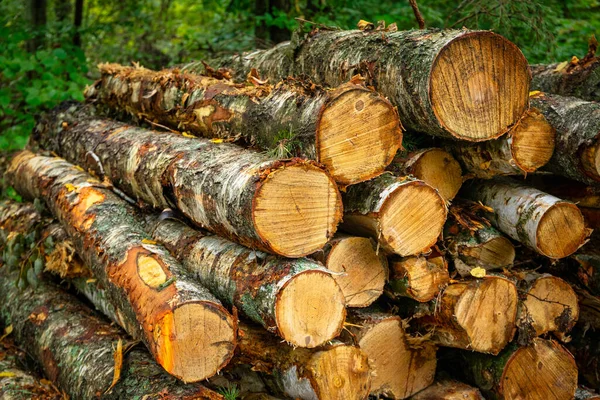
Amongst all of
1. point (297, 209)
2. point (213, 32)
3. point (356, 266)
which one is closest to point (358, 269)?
point (356, 266)

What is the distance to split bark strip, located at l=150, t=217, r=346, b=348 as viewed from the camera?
278 cm

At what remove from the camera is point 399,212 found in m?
3.10

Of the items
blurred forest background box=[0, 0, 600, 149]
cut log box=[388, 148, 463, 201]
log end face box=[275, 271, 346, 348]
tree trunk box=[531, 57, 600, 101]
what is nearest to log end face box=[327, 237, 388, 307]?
log end face box=[275, 271, 346, 348]

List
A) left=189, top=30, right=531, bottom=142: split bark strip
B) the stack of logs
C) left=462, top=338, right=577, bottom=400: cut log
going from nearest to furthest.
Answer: the stack of logs
left=189, top=30, right=531, bottom=142: split bark strip
left=462, top=338, right=577, bottom=400: cut log

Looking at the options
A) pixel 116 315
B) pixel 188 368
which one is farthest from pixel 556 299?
pixel 116 315

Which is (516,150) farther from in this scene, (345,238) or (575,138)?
(345,238)

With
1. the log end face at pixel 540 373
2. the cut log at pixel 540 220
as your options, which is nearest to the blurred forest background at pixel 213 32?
the cut log at pixel 540 220

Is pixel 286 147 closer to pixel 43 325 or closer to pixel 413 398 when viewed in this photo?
pixel 413 398

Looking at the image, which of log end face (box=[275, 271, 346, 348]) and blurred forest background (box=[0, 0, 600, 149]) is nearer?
log end face (box=[275, 271, 346, 348])

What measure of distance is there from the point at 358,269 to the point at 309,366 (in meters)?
0.59

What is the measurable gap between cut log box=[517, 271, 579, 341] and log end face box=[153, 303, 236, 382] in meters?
1.74

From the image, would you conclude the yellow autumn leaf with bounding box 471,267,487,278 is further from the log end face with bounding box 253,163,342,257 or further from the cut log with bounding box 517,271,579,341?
the log end face with bounding box 253,163,342,257

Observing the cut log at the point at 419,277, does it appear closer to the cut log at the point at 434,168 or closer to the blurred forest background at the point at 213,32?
the cut log at the point at 434,168

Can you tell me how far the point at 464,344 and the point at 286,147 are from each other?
4.82ft
